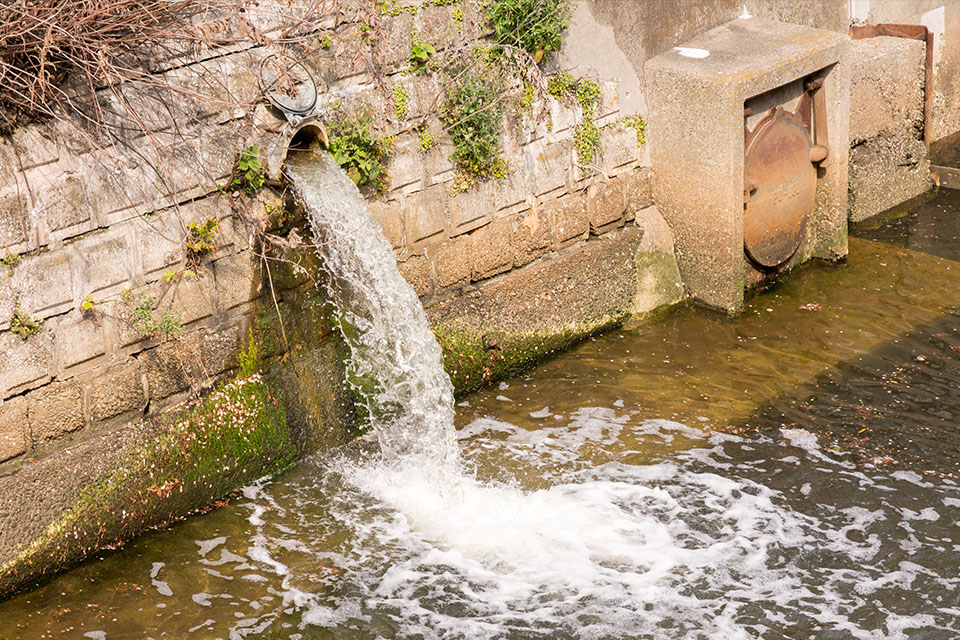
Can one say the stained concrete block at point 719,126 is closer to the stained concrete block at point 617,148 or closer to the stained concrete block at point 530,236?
the stained concrete block at point 617,148

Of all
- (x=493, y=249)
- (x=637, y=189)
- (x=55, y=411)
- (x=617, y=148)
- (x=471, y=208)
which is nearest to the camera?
(x=55, y=411)

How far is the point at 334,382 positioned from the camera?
5430mm

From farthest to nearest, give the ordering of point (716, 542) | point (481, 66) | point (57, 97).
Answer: point (481, 66), point (716, 542), point (57, 97)

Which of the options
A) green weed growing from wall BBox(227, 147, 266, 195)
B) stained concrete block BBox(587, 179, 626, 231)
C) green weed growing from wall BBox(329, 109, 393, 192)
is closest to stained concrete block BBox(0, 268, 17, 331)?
green weed growing from wall BBox(227, 147, 266, 195)

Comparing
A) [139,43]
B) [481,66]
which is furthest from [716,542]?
[139,43]

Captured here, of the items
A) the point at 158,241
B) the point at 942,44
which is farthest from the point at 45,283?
the point at 942,44

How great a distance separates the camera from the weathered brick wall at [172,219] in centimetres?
427

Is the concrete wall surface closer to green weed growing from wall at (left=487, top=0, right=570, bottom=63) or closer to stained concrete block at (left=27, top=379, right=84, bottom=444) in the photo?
green weed growing from wall at (left=487, top=0, right=570, bottom=63)

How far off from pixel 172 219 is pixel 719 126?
3372 mm

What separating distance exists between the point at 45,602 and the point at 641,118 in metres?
4.41

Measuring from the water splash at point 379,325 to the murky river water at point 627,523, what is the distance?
0.68ft

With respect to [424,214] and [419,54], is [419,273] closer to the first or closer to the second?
[424,214]

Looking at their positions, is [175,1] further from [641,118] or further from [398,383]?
[641,118]

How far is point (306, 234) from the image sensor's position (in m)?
5.14
